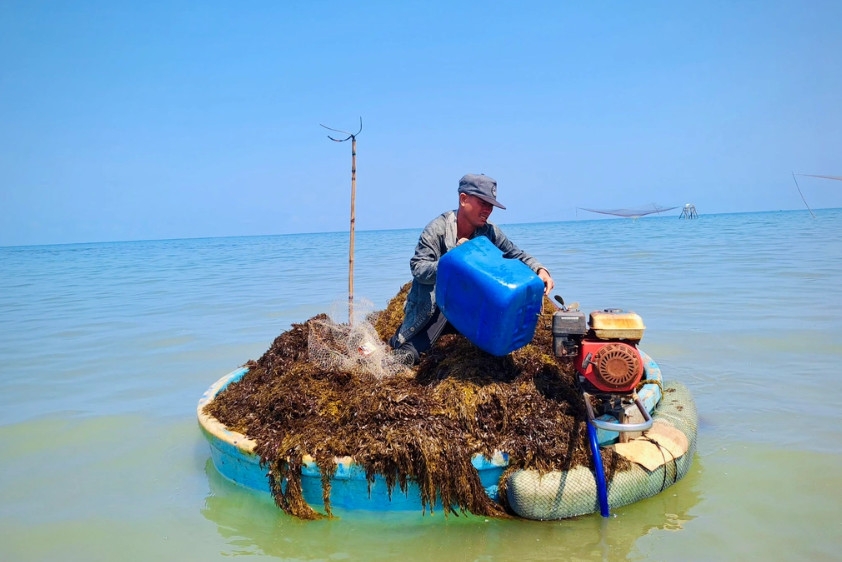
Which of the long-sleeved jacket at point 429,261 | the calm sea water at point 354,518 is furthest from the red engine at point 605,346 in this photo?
the calm sea water at point 354,518

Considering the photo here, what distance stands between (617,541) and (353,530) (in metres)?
1.57

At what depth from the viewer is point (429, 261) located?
166 inches

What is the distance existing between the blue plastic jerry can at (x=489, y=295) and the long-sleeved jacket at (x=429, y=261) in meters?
0.24

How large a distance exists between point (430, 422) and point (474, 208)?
5.05 feet

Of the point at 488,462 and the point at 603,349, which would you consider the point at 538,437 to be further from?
the point at 603,349

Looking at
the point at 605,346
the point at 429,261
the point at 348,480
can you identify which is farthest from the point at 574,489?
the point at 429,261

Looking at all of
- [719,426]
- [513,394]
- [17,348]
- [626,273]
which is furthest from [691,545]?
[626,273]

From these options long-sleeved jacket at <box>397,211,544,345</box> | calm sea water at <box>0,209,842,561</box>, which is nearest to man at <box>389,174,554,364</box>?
long-sleeved jacket at <box>397,211,544,345</box>

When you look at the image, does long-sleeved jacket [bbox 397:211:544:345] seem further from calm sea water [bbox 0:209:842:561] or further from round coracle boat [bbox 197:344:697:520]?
calm sea water [bbox 0:209:842:561]

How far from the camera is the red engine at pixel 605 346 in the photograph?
3533 mm

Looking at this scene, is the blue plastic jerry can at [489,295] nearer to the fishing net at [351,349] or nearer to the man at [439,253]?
the man at [439,253]

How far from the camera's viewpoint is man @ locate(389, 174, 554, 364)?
13.7 ft

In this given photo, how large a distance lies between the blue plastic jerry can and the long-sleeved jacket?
245mm

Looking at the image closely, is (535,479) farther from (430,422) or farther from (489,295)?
(489,295)
